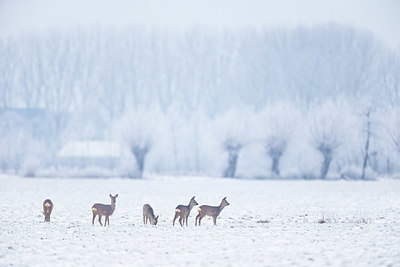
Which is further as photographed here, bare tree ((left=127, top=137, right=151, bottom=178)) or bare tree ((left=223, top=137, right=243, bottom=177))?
bare tree ((left=127, top=137, right=151, bottom=178))

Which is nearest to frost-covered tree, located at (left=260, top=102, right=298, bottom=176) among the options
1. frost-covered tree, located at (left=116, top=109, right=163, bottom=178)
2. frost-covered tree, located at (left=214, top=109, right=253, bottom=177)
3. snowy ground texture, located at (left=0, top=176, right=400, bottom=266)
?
frost-covered tree, located at (left=214, top=109, right=253, bottom=177)

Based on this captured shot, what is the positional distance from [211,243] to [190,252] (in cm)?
123

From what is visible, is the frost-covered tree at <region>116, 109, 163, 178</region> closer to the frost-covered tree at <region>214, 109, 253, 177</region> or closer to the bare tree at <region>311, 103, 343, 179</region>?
the frost-covered tree at <region>214, 109, 253, 177</region>

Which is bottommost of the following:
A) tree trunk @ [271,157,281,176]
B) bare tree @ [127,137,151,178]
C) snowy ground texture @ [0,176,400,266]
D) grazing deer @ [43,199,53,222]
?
snowy ground texture @ [0,176,400,266]

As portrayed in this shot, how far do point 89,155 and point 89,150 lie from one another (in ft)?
2.71

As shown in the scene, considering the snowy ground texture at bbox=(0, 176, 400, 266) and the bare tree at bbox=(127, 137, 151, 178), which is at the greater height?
the bare tree at bbox=(127, 137, 151, 178)

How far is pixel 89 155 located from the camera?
6288 centimetres

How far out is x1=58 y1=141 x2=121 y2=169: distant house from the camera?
201ft

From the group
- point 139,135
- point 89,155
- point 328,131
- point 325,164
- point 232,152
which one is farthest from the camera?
point 89,155

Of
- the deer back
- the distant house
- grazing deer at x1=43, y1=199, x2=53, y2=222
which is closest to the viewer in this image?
the deer back

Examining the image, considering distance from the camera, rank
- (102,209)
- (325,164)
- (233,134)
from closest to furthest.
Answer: (102,209)
(325,164)
(233,134)

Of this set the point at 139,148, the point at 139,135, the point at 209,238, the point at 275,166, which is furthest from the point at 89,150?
the point at 209,238

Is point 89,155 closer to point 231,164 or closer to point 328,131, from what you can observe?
point 231,164

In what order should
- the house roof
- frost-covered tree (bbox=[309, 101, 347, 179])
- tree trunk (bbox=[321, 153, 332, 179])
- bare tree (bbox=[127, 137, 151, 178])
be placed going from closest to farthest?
tree trunk (bbox=[321, 153, 332, 179]) → frost-covered tree (bbox=[309, 101, 347, 179]) → bare tree (bbox=[127, 137, 151, 178]) → the house roof
